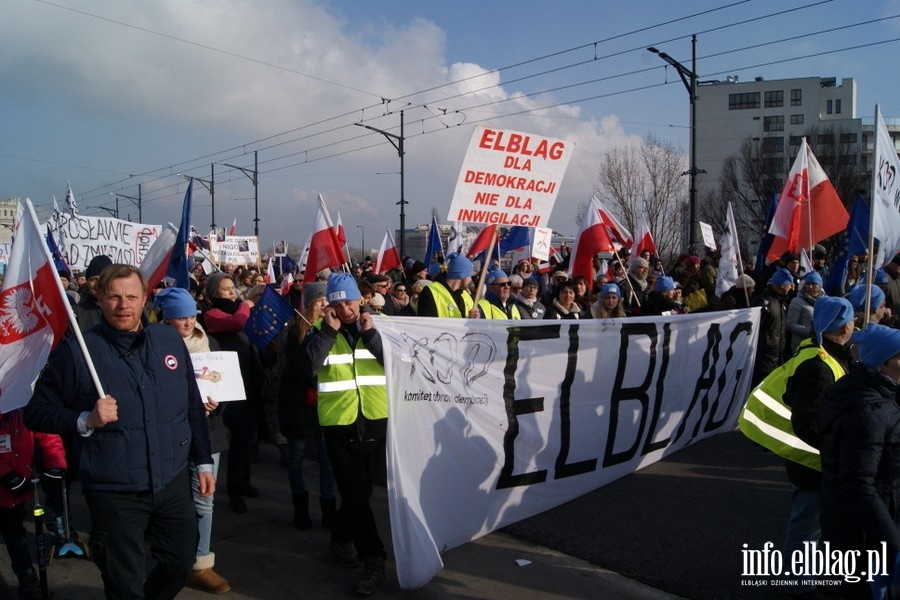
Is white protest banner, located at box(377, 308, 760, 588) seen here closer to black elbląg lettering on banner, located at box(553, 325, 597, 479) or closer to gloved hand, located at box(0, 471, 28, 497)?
black elbląg lettering on banner, located at box(553, 325, 597, 479)

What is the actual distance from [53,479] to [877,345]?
4721 mm

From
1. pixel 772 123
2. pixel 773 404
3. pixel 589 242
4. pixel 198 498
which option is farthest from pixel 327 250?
pixel 772 123

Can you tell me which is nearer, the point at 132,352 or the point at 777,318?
the point at 132,352

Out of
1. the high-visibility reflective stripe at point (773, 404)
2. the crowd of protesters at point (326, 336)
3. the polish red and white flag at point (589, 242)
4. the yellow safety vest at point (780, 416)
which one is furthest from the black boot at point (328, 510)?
the polish red and white flag at point (589, 242)

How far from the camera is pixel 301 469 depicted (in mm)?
5387

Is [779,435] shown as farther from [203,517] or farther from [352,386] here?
[203,517]

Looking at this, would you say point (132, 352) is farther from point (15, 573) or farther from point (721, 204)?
point (721, 204)

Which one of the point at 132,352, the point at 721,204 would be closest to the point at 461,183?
the point at 132,352

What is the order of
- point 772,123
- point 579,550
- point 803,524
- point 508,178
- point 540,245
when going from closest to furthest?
1. point 803,524
2. point 579,550
3. point 508,178
4. point 540,245
5. point 772,123

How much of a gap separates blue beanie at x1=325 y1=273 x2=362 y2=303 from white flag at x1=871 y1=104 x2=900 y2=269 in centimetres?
418

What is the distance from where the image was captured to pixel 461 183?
5.73 meters

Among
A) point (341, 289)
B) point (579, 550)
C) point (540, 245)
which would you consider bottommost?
point (579, 550)

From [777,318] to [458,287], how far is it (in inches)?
155

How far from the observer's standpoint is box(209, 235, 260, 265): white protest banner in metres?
17.8
